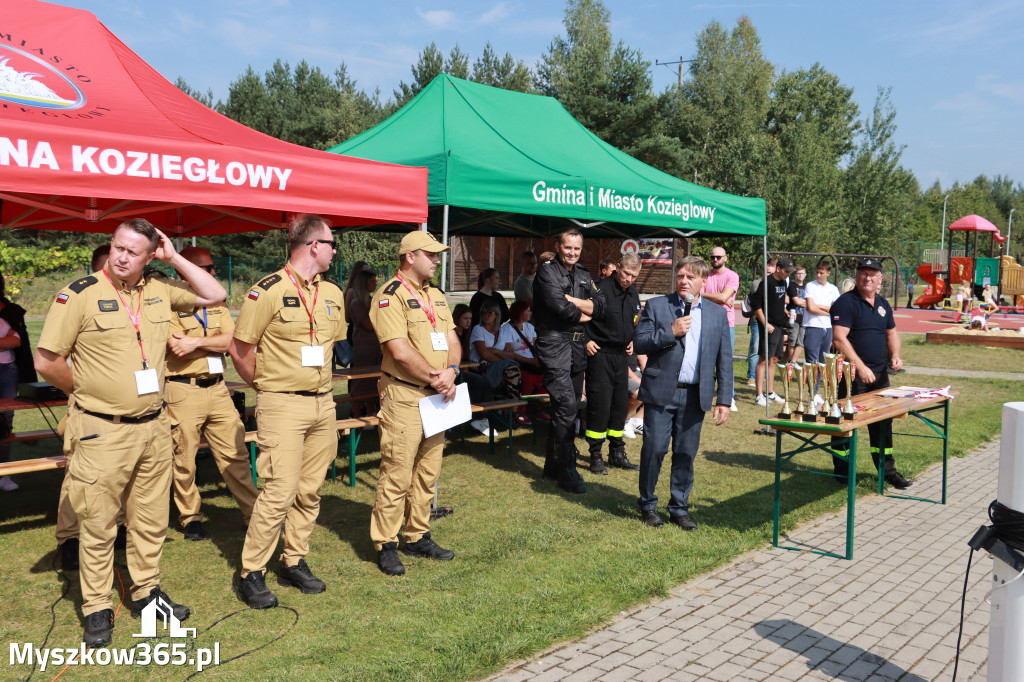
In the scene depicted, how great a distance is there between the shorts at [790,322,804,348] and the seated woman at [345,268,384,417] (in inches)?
245

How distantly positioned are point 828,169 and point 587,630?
30306 mm

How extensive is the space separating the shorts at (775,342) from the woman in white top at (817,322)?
0.42 m

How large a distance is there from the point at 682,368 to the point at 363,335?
4026mm

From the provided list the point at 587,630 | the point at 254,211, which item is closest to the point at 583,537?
the point at 587,630

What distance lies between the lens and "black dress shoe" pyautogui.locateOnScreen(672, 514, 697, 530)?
5613 millimetres

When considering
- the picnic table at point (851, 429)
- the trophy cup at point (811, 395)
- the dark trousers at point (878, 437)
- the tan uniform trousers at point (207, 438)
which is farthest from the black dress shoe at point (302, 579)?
the dark trousers at point (878, 437)

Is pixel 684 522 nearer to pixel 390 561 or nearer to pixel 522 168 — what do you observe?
pixel 390 561

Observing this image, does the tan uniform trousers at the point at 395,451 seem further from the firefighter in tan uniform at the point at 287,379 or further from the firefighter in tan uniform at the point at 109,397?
the firefighter in tan uniform at the point at 109,397

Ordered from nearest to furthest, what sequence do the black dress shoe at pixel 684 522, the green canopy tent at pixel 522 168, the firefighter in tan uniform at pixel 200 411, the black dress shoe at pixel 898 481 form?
the firefighter in tan uniform at pixel 200 411 → the black dress shoe at pixel 684 522 → the green canopy tent at pixel 522 168 → the black dress shoe at pixel 898 481

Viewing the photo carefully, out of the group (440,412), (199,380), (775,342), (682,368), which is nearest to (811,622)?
(682,368)

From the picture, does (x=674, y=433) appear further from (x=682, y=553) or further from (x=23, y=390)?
(x=23, y=390)

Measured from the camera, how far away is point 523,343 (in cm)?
833

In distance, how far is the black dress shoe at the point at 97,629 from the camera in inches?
146

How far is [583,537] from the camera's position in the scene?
541 centimetres
